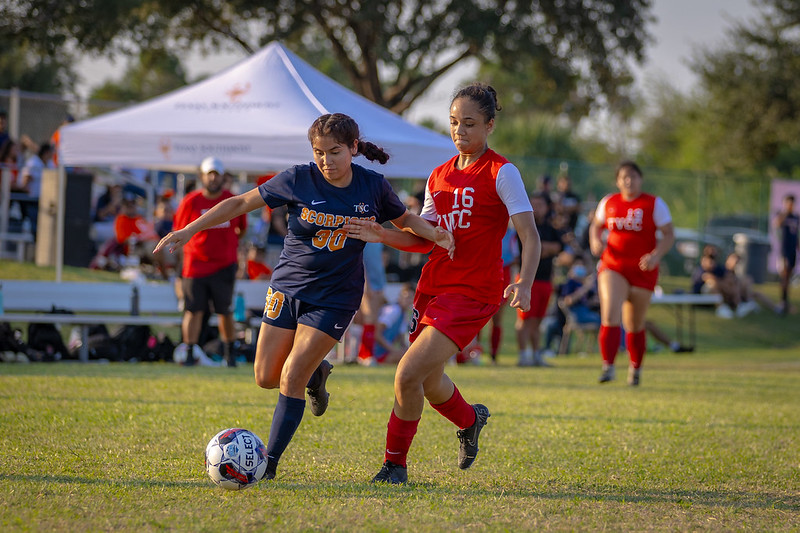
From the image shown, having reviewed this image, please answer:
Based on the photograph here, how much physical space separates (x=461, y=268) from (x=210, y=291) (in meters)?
6.10

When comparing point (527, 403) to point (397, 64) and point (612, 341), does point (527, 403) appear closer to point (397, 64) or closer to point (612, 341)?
point (612, 341)

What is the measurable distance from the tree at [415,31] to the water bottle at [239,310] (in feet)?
38.0

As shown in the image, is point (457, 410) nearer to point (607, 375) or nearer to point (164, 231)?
point (607, 375)

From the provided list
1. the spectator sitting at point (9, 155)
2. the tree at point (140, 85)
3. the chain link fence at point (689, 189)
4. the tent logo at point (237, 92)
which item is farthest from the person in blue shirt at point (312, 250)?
the tree at point (140, 85)

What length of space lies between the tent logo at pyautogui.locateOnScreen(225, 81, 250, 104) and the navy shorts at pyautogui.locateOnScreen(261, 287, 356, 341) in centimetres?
821

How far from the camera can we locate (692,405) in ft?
28.0

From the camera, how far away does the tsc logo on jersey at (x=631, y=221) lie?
384 inches

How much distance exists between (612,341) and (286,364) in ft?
19.7

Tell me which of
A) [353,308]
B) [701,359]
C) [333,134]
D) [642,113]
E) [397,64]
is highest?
[642,113]

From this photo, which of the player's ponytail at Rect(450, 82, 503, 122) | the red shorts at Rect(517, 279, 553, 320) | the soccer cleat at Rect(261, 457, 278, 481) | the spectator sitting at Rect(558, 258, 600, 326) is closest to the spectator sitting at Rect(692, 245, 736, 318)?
the spectator sitting at Rect(558, 258, 600, 326)

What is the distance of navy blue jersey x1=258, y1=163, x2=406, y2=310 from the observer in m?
4.77

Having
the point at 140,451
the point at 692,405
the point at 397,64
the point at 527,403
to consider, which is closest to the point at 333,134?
the point at 140,451

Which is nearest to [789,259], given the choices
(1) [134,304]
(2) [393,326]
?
(2) [393,326]

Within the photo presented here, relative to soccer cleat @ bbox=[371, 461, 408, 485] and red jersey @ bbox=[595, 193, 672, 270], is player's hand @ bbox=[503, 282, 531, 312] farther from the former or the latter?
red jersey @ bbox=[595, 193, 672, 270]
